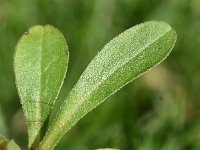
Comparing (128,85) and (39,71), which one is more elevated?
(128,85)

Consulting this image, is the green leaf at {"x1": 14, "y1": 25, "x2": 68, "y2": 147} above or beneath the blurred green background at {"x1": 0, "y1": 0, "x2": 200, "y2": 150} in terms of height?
beneath

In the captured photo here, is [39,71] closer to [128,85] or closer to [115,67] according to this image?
[115,67]

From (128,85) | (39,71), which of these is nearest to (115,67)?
(39,71)

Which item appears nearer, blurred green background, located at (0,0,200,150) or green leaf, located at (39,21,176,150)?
green leaf, located at (39,21,176,150)

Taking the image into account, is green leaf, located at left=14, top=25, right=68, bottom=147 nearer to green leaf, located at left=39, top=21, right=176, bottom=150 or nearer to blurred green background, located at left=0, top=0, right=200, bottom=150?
green leaf, located at left=39, top=21, right=176, bottom=150

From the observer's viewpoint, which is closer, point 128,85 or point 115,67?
point 115,67

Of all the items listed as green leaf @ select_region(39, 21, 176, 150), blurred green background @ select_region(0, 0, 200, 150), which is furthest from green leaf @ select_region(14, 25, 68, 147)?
blurred green background @ select_region(0, 0, 200, 150)

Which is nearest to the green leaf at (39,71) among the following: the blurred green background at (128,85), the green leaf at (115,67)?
the green leaf at (115,67)
